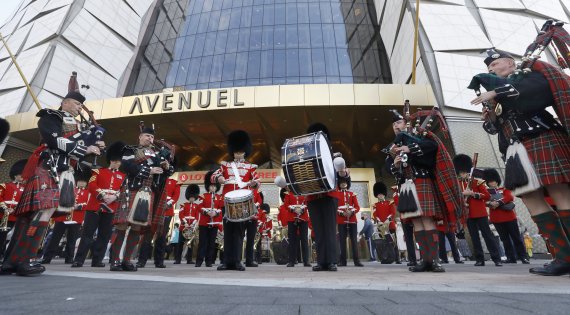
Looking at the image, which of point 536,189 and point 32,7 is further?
point 32,7

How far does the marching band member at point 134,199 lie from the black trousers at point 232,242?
1294 mm

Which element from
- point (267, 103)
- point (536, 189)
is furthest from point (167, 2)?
point (536, 189)

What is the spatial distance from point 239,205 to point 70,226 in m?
6.88

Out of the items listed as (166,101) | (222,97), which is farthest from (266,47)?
(166,101)

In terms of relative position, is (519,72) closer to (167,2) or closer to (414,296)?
(414,296)

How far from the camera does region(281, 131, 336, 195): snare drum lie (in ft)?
14.9

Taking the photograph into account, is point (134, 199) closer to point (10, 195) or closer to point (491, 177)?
point (10, 195)

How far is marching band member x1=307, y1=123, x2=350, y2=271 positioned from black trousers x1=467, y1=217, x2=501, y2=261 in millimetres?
4052

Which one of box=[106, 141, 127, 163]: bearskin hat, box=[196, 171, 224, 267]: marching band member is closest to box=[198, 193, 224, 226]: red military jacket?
box=[196, 171, 224, 267]: marching band member

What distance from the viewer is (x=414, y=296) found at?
186cm

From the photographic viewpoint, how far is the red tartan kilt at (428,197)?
4.50 meters

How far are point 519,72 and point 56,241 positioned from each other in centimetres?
1035

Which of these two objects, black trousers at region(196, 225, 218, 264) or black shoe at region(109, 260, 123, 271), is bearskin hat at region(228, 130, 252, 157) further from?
black shoe at region(109, 260, 123, 271)

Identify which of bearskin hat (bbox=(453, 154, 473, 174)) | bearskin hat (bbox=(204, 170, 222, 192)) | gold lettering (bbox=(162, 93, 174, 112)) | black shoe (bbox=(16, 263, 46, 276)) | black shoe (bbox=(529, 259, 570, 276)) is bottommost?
black shoe (bbox=(529, 259, 570, 276))
